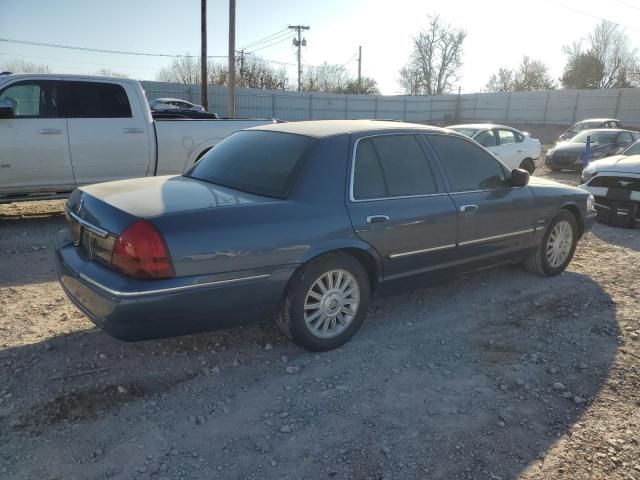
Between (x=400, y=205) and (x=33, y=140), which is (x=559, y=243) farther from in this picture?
(x=33, y=140)

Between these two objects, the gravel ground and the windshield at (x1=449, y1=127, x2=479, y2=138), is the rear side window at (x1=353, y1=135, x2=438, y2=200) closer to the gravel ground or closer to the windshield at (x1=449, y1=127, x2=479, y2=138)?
the gravel ground

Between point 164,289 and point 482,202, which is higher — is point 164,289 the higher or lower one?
the lower one

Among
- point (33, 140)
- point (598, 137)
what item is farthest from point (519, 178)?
point (598, 137)

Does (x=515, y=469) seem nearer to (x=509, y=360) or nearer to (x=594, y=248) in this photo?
(x=509, y=360)

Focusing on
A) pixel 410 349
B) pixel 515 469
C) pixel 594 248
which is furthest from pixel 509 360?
pixel 594 248

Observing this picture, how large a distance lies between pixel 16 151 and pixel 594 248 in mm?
7774

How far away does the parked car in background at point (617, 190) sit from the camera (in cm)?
773

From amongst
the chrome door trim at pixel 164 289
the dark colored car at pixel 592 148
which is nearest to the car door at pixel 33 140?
the chrome door trim at pixel 164 289

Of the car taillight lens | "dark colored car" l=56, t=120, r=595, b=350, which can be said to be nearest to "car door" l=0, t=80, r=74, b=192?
"dark colored car" l=56, t=120, r=595, b=350

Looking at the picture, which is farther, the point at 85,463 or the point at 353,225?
the point at 353,225

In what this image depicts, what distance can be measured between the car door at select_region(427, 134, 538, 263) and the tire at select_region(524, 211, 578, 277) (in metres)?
0.45

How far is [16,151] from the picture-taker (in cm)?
663

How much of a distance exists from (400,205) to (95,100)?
524 cm

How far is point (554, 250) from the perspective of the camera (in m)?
5.42
